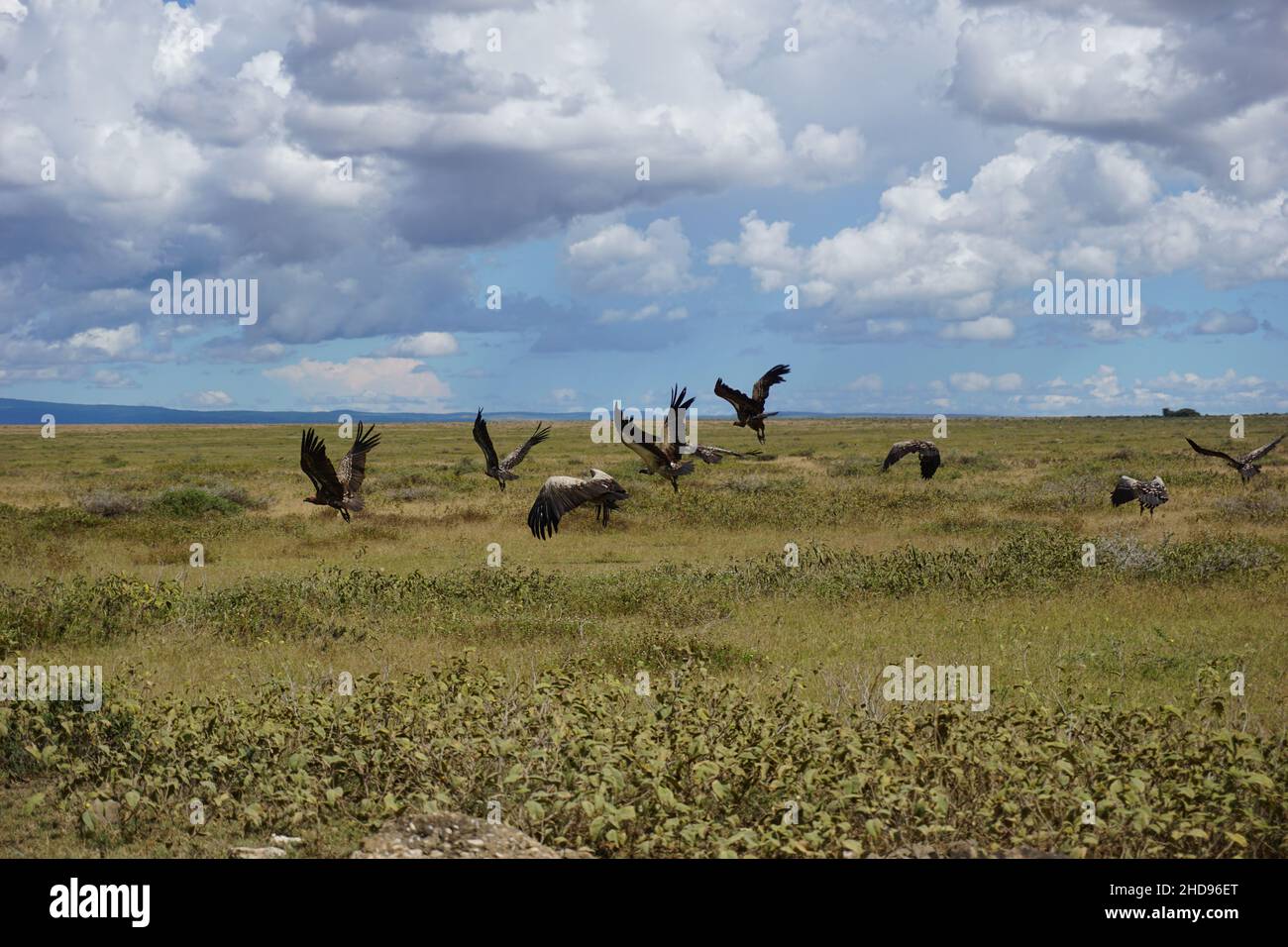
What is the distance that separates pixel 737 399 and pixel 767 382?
0.71m

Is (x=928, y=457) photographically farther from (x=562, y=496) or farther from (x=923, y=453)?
Result: (x=562, y=496)

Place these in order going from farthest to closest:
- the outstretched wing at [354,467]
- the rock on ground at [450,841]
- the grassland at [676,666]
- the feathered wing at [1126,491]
Answer: the feathered wing at [1126,491], the outstretched wing at [354,467], the grassland at [676,666], the rock on ground at [450,841]

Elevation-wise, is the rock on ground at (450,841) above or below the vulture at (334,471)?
below

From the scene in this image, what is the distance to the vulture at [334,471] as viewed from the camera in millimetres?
13359

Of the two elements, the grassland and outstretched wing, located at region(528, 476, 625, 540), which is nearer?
the grassland

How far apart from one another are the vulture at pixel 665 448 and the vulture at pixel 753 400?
1683mm

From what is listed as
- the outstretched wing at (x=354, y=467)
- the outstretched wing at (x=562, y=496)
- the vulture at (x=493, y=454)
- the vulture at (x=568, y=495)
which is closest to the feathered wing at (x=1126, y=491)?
the vulture at (x=568, y=495)

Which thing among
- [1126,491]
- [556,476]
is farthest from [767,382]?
[1126,491]

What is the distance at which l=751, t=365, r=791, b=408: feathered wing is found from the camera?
1674cm

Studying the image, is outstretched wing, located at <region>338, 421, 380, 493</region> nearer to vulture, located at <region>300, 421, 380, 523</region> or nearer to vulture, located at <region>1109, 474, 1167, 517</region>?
vulture, located at <region>300, 421, 380, 523</region>

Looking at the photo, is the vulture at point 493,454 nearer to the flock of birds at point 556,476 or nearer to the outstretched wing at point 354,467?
the flock of birds at point 556,476

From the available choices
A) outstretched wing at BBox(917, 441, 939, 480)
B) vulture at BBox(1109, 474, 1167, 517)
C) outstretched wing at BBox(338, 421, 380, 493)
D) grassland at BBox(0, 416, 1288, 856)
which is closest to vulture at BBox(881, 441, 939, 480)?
outstretched wing at BBox(917, 441, 939, 480)

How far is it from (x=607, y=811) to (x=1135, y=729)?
400 centimetres
